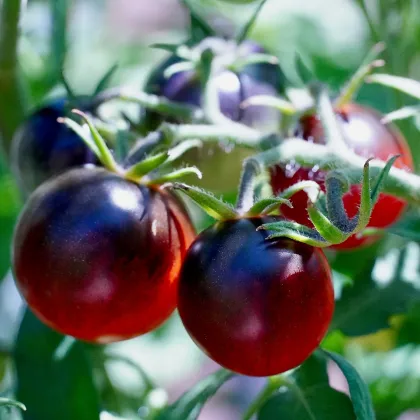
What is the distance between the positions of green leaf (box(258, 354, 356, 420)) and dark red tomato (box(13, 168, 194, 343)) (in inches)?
5.4

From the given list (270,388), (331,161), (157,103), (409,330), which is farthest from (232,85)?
(409,330)

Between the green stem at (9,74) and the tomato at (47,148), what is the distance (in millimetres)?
101

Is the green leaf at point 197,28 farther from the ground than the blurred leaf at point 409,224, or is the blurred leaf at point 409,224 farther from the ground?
the green leaf at point 197,28

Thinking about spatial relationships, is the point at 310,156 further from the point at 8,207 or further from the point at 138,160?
the point at 8,207

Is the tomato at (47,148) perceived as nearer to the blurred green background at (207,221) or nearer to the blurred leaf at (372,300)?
the blurred green background at (207,221)

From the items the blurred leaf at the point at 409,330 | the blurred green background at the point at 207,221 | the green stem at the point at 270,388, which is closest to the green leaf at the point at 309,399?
the green stem at the point at 270,388

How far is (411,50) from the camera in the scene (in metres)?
1.10

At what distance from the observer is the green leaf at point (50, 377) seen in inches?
32.5

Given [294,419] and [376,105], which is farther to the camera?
[376,105]

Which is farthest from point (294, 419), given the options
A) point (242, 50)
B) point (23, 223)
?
point (242, 50)

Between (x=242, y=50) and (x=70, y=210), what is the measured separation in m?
0.31

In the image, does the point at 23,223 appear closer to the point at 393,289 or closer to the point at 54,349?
the point at 54,349

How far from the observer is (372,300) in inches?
34.3

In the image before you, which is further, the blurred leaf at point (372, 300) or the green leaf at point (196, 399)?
the blurred leaf at point (372, 300)
